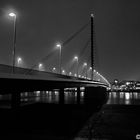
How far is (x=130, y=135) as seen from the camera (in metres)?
21.8

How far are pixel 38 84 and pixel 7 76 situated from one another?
6.61m

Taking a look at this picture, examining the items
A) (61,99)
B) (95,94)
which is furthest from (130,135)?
(95,94)

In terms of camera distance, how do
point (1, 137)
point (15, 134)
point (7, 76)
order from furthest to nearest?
point (15, 134) < point (1, 137) < point (7, 76)

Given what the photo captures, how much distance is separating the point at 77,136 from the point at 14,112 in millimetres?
17367

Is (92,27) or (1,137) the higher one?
(92,27)

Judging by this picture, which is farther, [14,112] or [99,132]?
[14,112]

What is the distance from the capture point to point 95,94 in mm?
73812

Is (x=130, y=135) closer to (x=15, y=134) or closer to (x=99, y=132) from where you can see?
(x=99, y=132)

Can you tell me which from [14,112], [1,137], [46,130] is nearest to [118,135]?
[46,130]

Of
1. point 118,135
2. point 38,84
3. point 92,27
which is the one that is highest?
point 92,27

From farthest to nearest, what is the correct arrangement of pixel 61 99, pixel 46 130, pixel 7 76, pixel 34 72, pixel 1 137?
pixel 61 99, pixel 34 72, pixel 46 130, pixel 1 137, pixel 7 76

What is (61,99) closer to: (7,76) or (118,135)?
(118,135)

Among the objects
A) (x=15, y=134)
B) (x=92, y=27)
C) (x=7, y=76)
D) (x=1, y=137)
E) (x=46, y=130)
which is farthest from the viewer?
(x=92, y=27)

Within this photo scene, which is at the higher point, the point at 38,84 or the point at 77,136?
the point at 38,84
